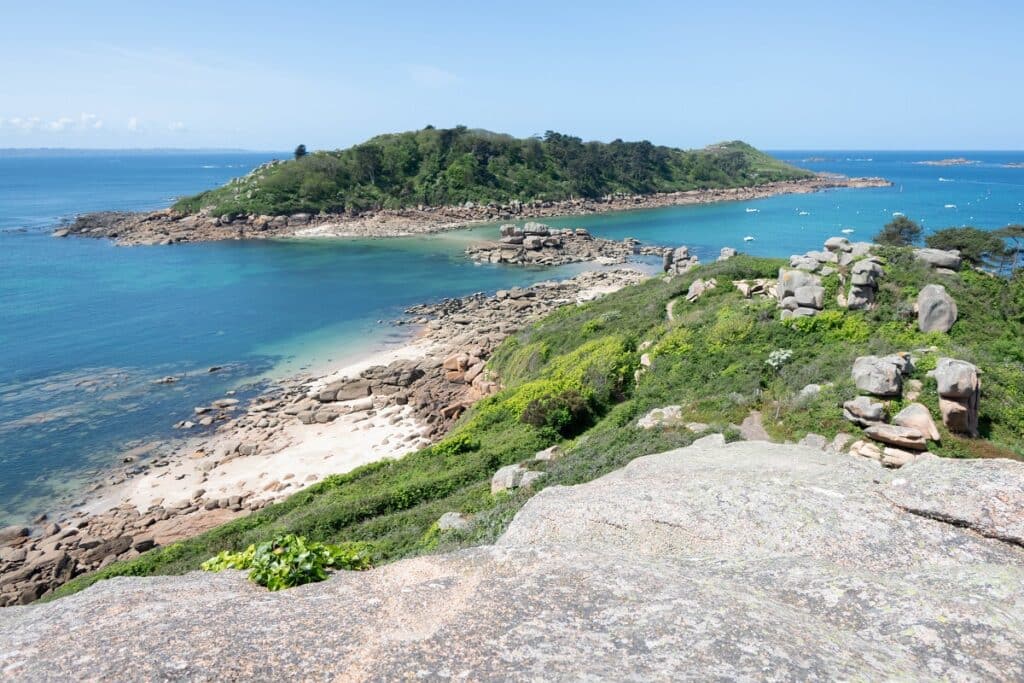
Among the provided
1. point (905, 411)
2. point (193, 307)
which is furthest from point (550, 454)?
point (193, 307)

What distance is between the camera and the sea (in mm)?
32562

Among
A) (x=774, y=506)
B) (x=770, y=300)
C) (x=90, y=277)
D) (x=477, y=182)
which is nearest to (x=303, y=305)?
(x=90, y=277)

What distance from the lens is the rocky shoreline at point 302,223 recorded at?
97188mm

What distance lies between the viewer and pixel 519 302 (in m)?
57.4

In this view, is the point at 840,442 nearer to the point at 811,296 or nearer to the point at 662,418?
the point at 662,418

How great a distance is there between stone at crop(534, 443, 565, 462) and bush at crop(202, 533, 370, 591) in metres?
11.0

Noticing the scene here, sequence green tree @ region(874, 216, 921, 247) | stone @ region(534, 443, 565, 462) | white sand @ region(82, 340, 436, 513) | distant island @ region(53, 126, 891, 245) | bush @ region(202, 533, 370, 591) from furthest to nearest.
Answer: distant island @ region(53, 126, 891, 245) < green tree @ region(874, 216, 921, 247) < white sand @ region(82, 340, 436, 513) < stone @ region(534, 443, 565, 462) < bush @ region(202, 533, 370, 591)

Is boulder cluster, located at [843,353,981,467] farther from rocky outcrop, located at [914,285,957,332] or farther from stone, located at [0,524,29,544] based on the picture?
stone, located at [0,524,29,544]

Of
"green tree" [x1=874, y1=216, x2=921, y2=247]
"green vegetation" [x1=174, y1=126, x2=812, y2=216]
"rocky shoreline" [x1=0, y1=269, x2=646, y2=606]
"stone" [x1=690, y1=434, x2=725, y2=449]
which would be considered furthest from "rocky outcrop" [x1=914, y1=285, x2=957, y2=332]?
"green vegetation" [x1=174, y1=126, x2=812, y2=216]

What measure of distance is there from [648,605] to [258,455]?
1078 inches

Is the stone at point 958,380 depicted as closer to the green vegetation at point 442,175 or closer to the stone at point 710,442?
the stone at point 710,442

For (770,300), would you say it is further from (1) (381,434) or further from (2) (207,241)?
(2) (207,241)

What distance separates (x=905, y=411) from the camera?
15.4m

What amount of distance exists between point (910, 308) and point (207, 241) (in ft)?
322
